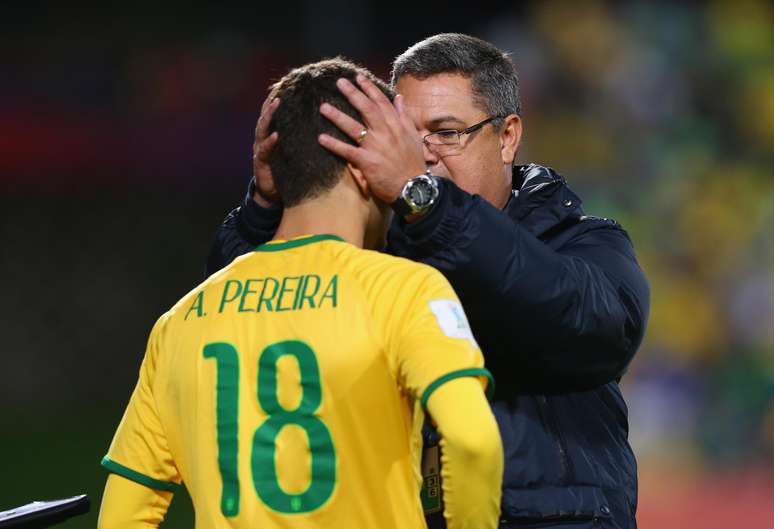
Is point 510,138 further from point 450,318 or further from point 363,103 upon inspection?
point 450,318

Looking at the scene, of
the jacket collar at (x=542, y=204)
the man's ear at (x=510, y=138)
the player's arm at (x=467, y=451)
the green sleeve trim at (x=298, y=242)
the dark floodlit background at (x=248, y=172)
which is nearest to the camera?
the player's arm at (x=467, y=451)

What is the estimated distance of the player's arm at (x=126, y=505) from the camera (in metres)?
1.94

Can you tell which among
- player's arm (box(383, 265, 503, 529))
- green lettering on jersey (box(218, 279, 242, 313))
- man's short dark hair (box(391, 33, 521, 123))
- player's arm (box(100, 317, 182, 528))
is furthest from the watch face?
man's short dark hair (box(391, 33, 521, 123))

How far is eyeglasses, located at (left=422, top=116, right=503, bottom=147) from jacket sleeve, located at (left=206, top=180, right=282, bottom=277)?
35cm

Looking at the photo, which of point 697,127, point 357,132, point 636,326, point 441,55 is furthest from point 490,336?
point 697,127

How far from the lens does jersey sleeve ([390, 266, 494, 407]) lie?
169 centimetres

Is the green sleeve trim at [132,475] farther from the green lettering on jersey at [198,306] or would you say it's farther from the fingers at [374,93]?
the fingers at [374,93]

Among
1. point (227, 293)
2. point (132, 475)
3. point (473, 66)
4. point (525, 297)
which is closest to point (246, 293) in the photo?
point (227, 293)

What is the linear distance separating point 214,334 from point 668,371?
7342 mm

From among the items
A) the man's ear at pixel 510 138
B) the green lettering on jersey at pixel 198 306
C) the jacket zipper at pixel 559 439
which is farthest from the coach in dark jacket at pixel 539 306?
the green lettering on jersey at pixel 198 306

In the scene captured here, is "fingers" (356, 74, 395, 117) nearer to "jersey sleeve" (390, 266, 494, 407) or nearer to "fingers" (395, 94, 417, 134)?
"fingers" (395, 94, 417, 134)

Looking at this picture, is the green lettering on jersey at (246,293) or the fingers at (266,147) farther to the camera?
the fingers at (266,147)

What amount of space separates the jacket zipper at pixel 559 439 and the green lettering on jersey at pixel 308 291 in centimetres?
60

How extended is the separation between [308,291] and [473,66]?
0.91 metres
